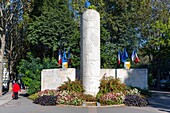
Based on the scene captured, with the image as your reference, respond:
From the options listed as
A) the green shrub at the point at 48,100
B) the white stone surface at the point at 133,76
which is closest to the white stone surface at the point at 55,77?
the white stone surface at the point at 133,76

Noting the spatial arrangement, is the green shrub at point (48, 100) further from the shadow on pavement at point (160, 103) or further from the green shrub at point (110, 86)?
the shadow on pavement at point (160, 103)

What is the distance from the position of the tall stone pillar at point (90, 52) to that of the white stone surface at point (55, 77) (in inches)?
88.8

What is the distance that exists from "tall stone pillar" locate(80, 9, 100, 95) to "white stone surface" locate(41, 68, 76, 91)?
2.25m

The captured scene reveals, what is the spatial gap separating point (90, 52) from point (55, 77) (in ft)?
14.5

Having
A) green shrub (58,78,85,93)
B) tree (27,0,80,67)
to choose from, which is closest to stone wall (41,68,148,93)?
green shrub (58,78,85,93)

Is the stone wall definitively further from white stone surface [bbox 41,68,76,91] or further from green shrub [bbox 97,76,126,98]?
green shrub [bbox 97,76,126,98]

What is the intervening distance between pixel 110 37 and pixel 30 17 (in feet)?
30.6

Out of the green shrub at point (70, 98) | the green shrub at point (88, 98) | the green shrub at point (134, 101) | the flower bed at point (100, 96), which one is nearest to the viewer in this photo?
the green shrub at point (134, 101)

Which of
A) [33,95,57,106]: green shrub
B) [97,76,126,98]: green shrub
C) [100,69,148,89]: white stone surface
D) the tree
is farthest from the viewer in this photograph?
the tree

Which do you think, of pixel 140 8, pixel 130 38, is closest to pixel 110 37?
pixel 130 38

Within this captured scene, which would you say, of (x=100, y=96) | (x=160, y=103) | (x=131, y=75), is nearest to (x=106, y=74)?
(x=131, y=75)

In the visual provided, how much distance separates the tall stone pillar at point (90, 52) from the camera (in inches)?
853

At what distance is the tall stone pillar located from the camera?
71.1ft

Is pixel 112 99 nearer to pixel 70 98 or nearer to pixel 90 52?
pixel 70 98
